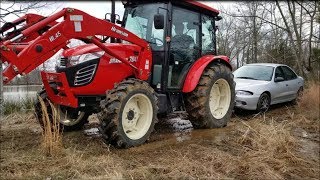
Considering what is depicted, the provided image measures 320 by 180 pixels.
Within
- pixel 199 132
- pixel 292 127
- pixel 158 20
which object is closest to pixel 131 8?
pixel 158 20

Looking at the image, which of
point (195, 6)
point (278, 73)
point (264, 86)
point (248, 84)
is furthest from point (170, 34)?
point (278, 73)

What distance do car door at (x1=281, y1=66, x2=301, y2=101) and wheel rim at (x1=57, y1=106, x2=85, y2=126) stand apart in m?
7.01

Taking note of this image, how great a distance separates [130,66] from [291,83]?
280 inches

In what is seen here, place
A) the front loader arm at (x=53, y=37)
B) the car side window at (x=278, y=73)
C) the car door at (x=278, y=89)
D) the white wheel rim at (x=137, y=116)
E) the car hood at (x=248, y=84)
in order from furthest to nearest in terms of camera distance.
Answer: the car side window at (x=278, y=73) < the car door at (x=278, y=89) < the car hood at (x=248, y=84) < the white wheel rim at (x=137, y=116) < the front loader arm at (x=53, y=37)

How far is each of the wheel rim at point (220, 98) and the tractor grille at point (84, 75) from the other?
9.81ft

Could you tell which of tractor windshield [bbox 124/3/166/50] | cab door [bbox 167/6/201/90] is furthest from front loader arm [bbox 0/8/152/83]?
cab door [bbox 167/6/201/90]

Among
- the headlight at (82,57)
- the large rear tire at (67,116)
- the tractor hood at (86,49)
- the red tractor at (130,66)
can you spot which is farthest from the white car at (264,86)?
the headlight at (82,57)

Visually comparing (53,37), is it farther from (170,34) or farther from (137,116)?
(170,34)

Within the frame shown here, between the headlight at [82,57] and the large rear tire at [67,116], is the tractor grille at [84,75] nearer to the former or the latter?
the headlight at [82,57]

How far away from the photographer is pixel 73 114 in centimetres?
714

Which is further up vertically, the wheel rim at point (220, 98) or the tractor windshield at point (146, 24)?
the tractor windshield at point (146, 24)

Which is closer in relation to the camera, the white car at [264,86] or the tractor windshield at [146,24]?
the tractor windshield at [146,24]

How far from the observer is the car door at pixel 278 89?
10777 millimetres

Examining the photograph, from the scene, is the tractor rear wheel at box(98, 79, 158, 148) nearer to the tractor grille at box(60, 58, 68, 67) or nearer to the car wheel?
the tractor grille at box(60, 58, 68, 67)
